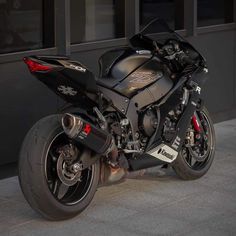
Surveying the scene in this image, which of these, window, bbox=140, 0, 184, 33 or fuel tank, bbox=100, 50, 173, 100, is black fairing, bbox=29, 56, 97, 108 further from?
window, bbox=140, 0, 184, 33

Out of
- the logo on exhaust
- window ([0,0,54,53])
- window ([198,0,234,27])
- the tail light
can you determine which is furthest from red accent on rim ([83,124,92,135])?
window ([198,0,234,27])

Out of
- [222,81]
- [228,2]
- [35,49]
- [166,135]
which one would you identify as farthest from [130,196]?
[228,2]

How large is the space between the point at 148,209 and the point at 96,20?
2.57 metres

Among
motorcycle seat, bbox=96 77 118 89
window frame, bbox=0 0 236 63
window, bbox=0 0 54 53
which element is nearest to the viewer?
motorcycle seat, bbox=96 77 118 89

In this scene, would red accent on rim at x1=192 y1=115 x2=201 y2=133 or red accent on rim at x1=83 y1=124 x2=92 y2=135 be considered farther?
red accent on rim at x1=192 y1=115 x2=201 y2=133

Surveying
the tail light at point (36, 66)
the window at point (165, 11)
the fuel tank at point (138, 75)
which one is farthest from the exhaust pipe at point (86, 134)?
the window at point (165, 11)

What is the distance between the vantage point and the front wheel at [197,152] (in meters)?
6.41

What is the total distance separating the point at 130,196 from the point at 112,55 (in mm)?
1156

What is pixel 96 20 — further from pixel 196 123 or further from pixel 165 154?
pixel 165 154

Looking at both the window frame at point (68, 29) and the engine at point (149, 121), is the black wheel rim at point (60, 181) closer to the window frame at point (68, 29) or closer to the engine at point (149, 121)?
the engine at point (149, 121)

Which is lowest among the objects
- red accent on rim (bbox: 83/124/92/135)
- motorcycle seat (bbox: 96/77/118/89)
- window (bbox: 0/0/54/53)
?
red accent on rim (bbox: 83/124/92/135)

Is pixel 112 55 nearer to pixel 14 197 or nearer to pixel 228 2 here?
pixel 14 197

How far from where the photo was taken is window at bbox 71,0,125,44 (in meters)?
7.27


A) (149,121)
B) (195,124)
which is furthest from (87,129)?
(195,124)
